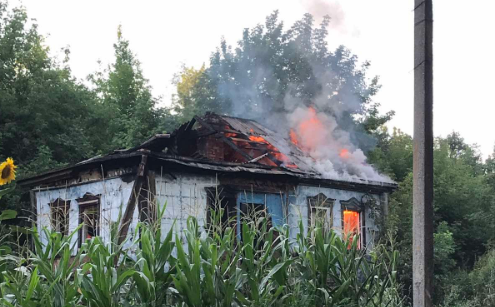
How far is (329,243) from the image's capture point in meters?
7.66

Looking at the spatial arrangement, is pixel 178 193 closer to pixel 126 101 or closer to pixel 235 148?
pixel 235 148

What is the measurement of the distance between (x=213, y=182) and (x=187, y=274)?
1030cm

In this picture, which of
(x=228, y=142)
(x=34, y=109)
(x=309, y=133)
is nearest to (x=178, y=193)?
(x=228, y=142)

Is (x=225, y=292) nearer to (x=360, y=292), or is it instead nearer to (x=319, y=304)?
(x=319, y=304)

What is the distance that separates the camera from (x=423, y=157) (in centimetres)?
845

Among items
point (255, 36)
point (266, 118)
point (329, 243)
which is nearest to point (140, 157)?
point (329, 243)

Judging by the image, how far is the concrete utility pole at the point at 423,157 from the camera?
321 inches

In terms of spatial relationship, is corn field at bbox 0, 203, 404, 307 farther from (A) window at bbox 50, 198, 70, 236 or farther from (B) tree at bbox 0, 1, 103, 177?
(B) tree at bbox 0, 1, 103, 177

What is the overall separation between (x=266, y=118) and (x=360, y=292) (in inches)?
898

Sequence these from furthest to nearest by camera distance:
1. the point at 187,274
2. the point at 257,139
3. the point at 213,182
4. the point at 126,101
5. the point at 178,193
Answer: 1. the point at 126,101
2. the point at 257,139
3. the point at 213,182
4. the point at 178,193
5. the point at 187,274

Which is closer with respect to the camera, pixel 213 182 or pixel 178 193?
pixel 178 193

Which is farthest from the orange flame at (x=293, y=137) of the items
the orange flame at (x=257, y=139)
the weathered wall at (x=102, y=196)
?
the weathered wall at (x=102, y=196)

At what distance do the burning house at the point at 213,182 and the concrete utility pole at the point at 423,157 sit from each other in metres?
5.17

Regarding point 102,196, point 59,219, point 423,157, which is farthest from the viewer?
point 102,196
